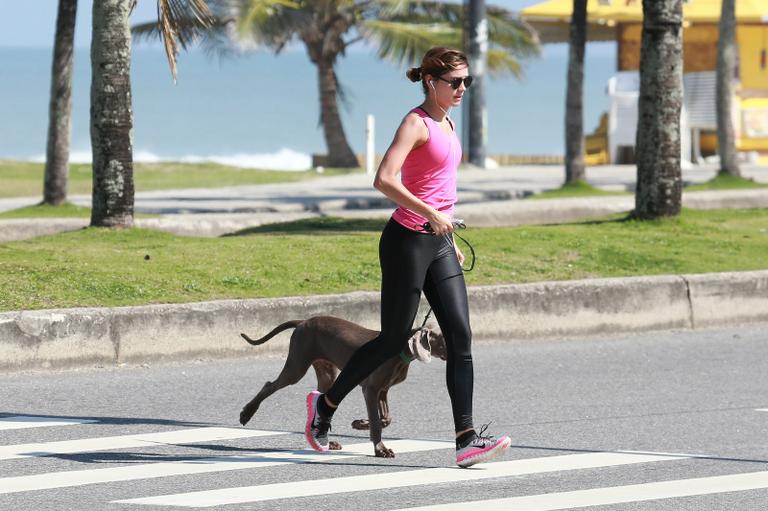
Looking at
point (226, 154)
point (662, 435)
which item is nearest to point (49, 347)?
point (662, 435)

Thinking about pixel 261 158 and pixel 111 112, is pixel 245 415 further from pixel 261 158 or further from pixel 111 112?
pixel 261 158

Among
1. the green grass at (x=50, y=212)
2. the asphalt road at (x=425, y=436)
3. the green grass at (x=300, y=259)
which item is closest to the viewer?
the asphalt road at (x=425, y=436)

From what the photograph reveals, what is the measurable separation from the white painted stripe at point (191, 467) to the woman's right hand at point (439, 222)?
130 centimetres

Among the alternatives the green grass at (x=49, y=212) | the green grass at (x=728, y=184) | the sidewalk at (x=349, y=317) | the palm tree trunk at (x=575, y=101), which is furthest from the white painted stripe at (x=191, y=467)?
the palm tree trunk at (x=575, y=101)

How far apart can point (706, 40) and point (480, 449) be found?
3273cm

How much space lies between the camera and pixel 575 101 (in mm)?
24203

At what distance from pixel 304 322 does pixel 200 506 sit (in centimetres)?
150

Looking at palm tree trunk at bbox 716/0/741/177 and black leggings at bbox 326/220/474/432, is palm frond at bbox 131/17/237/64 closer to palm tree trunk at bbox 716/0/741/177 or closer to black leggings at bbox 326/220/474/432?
palm tree trunk at bbox 716/0/741/177

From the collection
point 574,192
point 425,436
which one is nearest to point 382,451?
point 425,436

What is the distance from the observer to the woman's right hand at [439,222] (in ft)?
21.6

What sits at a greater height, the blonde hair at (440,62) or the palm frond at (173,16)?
the palm frond at (173,16)

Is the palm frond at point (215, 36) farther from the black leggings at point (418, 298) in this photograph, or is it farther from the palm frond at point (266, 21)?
the black leggings at point (418, 298)

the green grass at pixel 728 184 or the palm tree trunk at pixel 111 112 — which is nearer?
the palm tree trunk at pixel 111 112

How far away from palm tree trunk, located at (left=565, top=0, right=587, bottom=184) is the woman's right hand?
17594 mm
